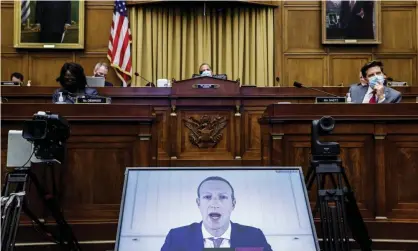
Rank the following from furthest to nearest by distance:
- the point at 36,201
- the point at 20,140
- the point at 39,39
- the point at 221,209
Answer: the point at 39,39 → the point at 36,201 → the point at 20,140 → the point at 221,209

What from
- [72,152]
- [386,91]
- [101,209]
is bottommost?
[101,209]

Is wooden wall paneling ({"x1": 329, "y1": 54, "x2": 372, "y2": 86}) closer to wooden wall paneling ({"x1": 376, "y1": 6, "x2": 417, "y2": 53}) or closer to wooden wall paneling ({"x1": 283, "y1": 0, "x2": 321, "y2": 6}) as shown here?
wooden wall paneling ({"x1": 376, "y1": 6, "x2": 417, "y2": 53})

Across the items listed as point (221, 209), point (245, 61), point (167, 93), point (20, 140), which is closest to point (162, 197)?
point (221, 209)

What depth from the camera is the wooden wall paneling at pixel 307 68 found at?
7496 mm

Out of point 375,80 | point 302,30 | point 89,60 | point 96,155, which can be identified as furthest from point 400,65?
point 96,155

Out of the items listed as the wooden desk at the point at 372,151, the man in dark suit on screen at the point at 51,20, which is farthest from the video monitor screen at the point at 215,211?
the man in dark suit on screen at the point at 51,20

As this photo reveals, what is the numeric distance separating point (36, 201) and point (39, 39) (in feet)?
16.4

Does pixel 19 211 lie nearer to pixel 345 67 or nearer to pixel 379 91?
pixel 379 91

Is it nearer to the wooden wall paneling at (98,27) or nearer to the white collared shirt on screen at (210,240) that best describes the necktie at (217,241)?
the white collared shirt on screen at (210,240)

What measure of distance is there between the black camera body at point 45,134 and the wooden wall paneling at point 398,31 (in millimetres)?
6355

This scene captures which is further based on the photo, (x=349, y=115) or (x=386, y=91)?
(x=386, y=91)

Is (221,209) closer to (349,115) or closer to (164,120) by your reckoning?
(349,115)

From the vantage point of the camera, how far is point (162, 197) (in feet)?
6.17

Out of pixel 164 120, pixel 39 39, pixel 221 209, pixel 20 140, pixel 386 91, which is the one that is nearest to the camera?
pixel 221 209
